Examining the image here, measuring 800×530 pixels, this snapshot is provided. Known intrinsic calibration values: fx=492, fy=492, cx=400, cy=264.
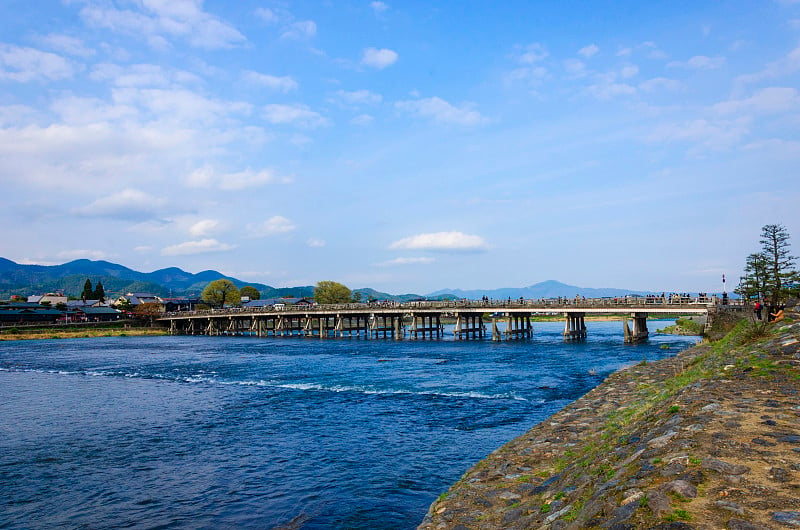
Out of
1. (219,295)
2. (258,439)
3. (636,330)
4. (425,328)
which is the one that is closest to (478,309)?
(425,328)

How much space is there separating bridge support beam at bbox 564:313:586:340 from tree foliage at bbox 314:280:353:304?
301 feet

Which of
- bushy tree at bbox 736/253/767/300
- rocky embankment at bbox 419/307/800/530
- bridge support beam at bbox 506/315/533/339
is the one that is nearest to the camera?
rocky embankment at bbox 419/307/800/530

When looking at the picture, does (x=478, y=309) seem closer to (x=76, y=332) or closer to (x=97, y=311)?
(x=76, y=332)

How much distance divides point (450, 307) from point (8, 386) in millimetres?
54462

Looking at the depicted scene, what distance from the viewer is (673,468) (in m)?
6.73

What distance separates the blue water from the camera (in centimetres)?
1242

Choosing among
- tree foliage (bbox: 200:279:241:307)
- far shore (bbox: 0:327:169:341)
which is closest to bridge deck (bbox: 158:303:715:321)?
far shore (bbox: 0:327:169:341)

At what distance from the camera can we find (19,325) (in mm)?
92438

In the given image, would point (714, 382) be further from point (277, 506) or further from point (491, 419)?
point (277, 506)

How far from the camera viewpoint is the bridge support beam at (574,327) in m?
60.6

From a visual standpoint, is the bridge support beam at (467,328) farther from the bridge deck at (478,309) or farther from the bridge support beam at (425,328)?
the bridge support beam at (425,328)

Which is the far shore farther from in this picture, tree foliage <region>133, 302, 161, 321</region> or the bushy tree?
A: the bushy tree

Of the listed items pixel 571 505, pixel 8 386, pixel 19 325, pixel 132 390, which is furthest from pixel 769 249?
pixel 19 325

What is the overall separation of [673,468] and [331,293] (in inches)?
5718
